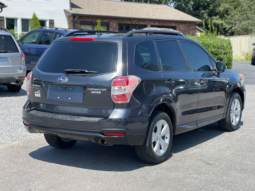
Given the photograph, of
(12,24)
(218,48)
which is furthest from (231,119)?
(12,24)

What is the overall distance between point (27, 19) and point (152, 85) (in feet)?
88.1

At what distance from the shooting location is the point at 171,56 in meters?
5.53

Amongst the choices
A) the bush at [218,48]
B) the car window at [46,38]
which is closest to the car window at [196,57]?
the car window at [46,38]

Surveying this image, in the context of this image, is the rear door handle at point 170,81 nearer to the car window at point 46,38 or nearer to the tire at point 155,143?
the tire at point 155,143

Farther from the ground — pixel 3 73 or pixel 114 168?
pixel 3 73

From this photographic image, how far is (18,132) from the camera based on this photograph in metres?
6.95

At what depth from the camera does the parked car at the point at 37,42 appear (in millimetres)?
13609

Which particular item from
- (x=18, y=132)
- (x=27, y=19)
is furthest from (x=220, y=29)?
(x=18, y=132)

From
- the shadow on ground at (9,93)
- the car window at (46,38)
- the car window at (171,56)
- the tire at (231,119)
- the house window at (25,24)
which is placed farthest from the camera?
the house window at (25,24)

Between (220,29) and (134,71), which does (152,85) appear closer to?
(134,71)

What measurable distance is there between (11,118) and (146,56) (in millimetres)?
4321

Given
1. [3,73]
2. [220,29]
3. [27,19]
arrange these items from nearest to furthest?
1. [3,73]
2. [27,19]
3. [220,29]

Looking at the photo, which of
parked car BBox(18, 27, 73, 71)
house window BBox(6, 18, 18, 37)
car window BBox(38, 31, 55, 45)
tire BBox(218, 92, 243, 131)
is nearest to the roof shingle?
house window BBox(6, 18, 18, 37)

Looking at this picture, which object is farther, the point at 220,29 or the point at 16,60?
the point at 220,29
